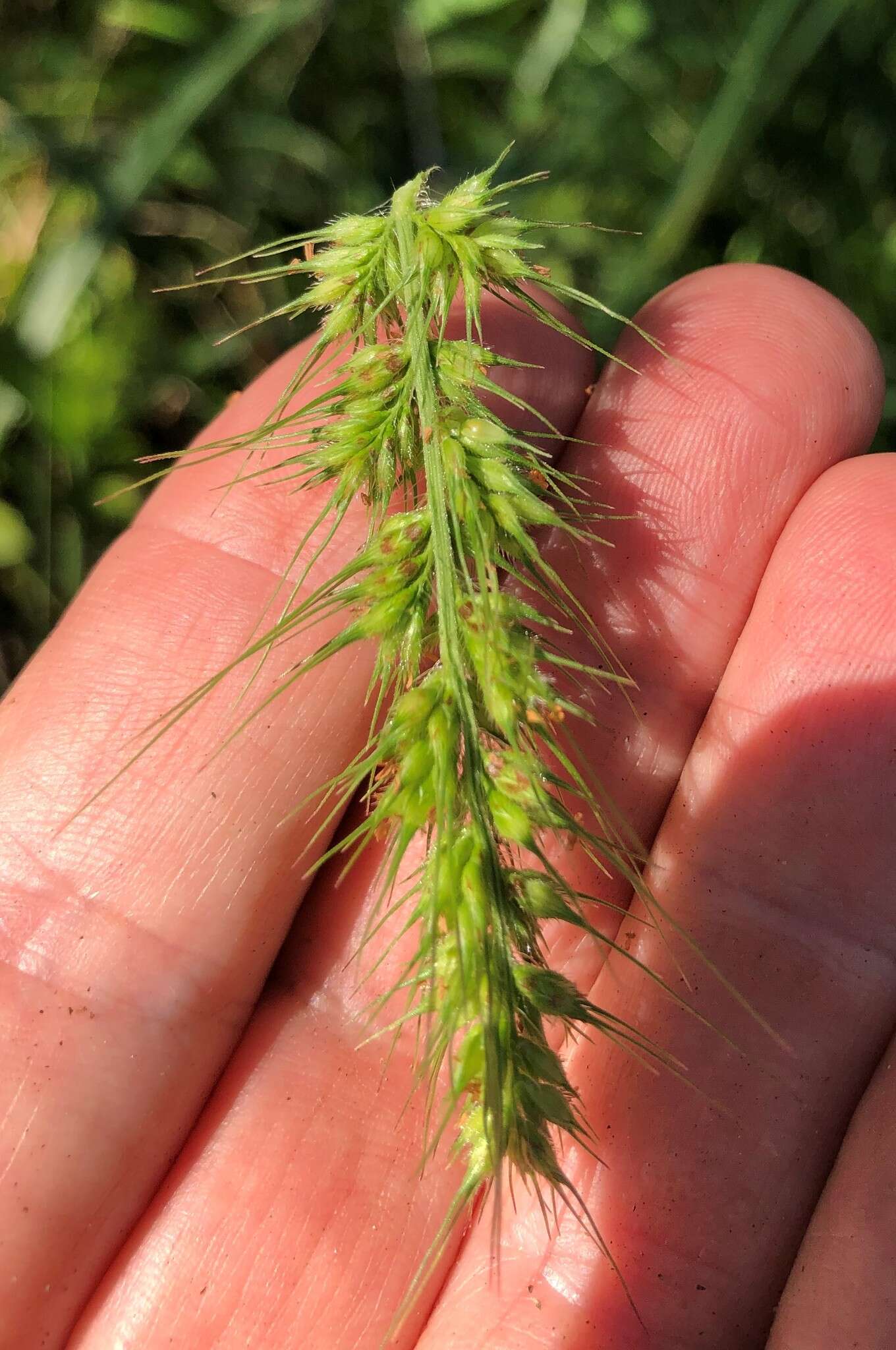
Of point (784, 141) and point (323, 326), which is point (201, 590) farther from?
point (784, 141)

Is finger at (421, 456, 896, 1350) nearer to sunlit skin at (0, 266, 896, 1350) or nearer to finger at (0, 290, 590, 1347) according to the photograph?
sunlit skin at (0, 266, 896, 1350)

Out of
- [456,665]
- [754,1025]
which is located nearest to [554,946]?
[754,1025]

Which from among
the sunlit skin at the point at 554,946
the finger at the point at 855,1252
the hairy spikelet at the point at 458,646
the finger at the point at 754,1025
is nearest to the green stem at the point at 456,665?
the hairy spikelet at the point at 458,646

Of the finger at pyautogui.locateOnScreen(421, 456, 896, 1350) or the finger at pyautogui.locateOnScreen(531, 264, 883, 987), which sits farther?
the finger at pyautogui.locateOnScreen(531, 264, 883, 987)

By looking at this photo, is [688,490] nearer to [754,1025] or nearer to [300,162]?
[754,1025]

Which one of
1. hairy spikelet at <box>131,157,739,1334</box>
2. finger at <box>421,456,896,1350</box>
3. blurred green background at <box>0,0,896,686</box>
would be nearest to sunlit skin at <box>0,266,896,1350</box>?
finger at <box>421,456,896,1350</box>

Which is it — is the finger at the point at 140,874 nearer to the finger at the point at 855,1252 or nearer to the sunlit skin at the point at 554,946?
the sunlit skin at the point at 554,946

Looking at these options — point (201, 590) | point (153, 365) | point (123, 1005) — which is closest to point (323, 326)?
point (201, 590)
